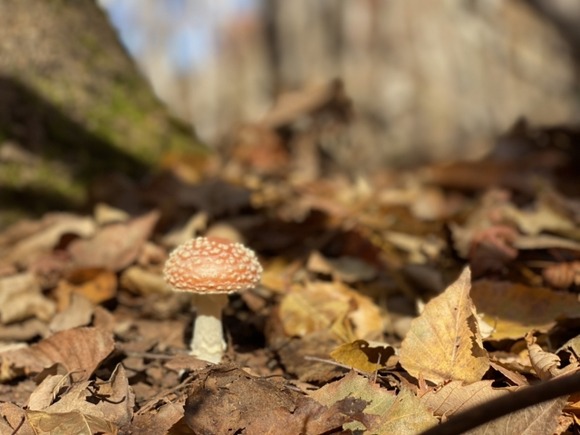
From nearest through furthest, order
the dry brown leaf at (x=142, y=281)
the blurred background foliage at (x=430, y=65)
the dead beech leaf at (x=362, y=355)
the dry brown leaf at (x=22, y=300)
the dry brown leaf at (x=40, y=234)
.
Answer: the dead beech leaf at (x=362, y=355), the dry brown leaf at (x=22, y=300), the dry brown leaf at (x=142, y=281), the dry brown leaf at (x=40, y=234), the blurred background foliage at (x=430, y=65)

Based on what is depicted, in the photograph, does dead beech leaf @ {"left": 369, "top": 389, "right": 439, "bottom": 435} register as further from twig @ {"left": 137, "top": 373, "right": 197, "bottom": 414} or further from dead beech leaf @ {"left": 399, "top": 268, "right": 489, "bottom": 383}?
twig @ {"left": 137, "top": 373, "right": 197, "bottom": 414}

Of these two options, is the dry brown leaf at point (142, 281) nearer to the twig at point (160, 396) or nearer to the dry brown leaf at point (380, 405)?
the twig at point (160, 396)

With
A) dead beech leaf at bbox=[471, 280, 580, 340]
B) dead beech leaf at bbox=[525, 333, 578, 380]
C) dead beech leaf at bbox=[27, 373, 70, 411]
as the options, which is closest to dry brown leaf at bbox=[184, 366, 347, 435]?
dead beech leaf at bbox=[27, 373, 70, 411]

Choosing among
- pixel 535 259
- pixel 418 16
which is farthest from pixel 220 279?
pixel 418 16

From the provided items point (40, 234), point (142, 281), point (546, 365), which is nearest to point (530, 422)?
point (546, 365)

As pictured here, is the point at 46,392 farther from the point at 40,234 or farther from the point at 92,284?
the point at 40,234

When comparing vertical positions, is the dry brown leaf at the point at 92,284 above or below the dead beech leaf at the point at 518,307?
below

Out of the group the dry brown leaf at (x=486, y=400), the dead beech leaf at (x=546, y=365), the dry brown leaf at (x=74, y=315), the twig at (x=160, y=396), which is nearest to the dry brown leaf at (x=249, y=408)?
the twig at (x=160, y=396)
